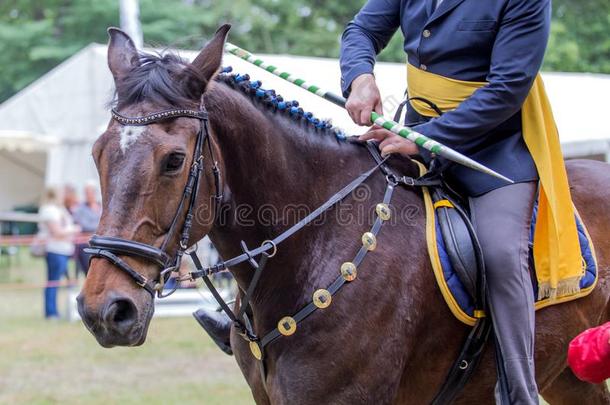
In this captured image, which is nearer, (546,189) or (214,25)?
(546,189)

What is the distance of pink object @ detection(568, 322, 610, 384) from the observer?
11.6 ft

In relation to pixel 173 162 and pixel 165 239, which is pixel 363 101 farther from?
pixel 165 239

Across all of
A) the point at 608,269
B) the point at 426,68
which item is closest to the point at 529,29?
the point at 426,68

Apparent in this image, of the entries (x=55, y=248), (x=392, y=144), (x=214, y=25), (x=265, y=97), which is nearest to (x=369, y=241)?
(x=392, y=144)

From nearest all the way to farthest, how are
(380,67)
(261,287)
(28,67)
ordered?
(261,287) → (380,67) → (28,67)


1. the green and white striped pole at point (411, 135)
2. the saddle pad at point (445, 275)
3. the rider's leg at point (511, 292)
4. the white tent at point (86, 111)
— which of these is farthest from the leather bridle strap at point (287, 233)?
the white tent at point (86, 111)

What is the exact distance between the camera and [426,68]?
4.23 m

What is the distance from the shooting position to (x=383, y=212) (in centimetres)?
386

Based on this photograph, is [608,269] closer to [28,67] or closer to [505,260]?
[505,260]

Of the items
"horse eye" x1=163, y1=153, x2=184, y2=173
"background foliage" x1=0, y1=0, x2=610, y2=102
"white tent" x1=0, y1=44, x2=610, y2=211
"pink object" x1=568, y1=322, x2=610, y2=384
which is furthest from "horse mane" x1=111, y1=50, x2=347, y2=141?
"background foliage" x1=0, y1=0, x2=610, y2=102

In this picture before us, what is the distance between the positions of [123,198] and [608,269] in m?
2.70

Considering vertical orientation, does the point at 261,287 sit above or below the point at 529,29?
below

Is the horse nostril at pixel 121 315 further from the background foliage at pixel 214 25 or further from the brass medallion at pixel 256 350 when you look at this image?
the background foliage at pixel 214 25

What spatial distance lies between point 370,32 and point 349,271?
1.51m
